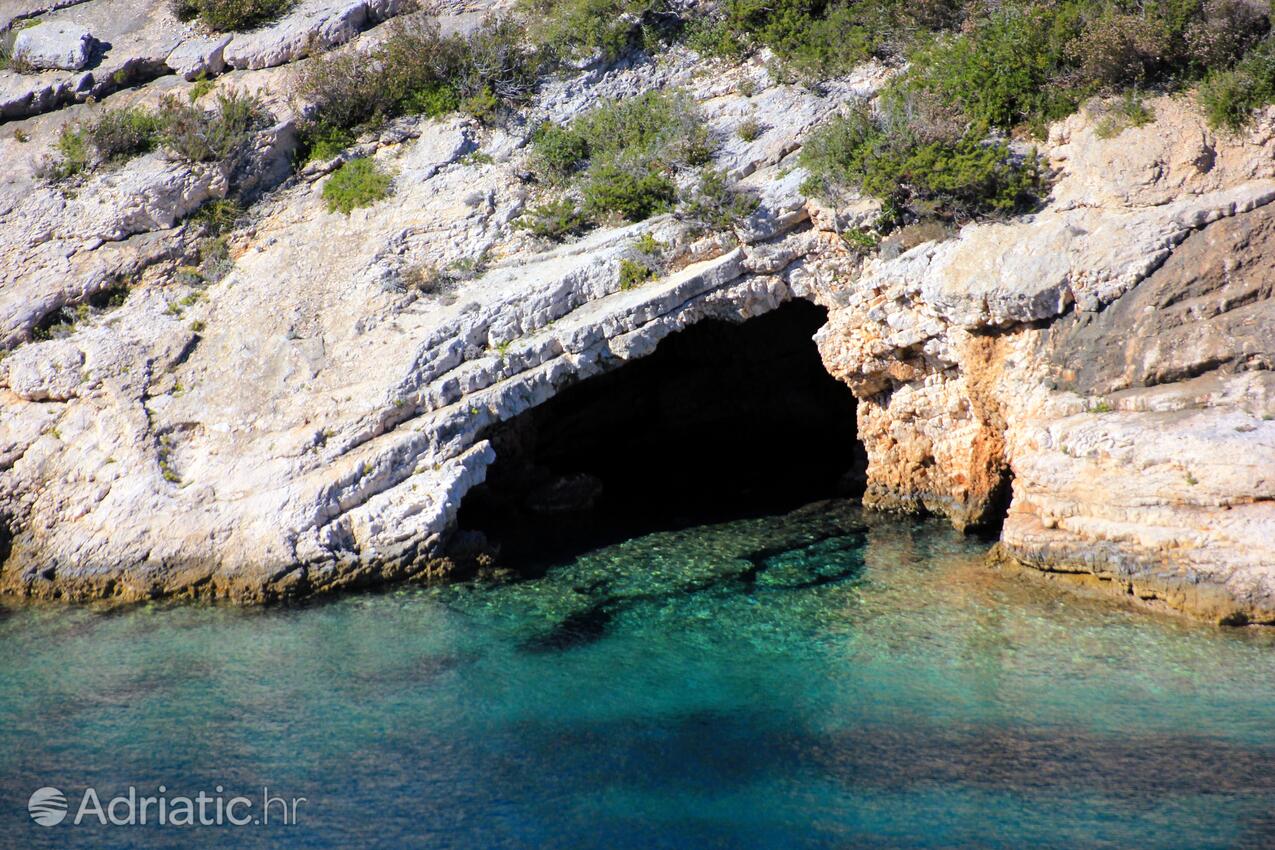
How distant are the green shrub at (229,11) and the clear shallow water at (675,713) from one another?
47.6 ft

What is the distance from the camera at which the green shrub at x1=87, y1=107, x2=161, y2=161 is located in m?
20.9

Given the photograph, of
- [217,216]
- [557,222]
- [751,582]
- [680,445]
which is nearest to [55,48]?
[217,216]

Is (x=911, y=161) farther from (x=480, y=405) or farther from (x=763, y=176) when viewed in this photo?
(x=480, y=405)

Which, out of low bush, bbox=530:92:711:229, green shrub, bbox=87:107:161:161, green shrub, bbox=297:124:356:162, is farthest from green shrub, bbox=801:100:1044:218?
green shrub, bbox=87:107:161:161

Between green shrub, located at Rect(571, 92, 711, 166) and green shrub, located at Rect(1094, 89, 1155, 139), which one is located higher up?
green shrub, located at Rect(1094, 89, 1155, 139)

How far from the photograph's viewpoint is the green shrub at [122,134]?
68.5 ft

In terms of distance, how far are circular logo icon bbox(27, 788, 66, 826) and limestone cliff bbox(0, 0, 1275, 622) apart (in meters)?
4.86

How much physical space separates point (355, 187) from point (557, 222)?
4605 millimetres

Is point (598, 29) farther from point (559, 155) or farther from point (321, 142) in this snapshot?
point (321, 142)

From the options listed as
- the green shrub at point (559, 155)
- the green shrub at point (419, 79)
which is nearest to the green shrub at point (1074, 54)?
the green shrub at point (559, 155)

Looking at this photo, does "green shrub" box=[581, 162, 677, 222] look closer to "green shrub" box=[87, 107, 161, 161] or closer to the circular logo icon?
"green shrub" box=[87, 107, 161, 161]

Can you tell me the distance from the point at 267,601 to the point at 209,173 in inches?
386

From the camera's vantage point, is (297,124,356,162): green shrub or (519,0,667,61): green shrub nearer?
(297,124,356,162): green shrub

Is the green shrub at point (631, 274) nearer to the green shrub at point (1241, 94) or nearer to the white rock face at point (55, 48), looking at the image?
the green shrub at point (1241, 94)
